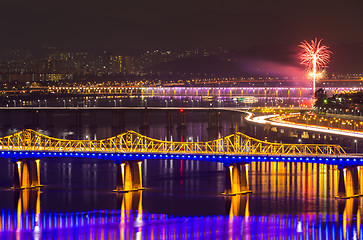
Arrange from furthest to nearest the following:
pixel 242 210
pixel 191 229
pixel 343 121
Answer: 1. pixel 343 121
2. pixel 242 210
3. pixel 191 229

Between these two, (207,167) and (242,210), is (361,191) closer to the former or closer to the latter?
(242,210)

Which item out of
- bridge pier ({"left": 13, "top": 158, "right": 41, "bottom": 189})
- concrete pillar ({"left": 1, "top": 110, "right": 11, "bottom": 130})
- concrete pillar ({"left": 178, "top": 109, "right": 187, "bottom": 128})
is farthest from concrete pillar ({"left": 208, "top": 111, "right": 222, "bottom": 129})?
bridge pier ({"left": 13, "top": 158, "right": 41, "bottom": 189})

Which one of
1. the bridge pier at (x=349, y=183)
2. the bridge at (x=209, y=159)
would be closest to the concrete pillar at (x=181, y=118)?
the bridge at (x=209, y=159)

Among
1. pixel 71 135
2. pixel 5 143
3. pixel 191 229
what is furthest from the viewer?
pixel 71 135

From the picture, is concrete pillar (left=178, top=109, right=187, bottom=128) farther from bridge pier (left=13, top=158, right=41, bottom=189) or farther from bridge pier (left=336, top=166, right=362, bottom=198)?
bridge pier (left=336, top=166, right=362, bottom=198)

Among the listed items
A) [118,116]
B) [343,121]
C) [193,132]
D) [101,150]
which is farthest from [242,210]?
[118,116]

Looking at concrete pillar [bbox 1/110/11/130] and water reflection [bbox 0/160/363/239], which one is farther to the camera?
concrete pillar [bbox 1/110/11/130]
